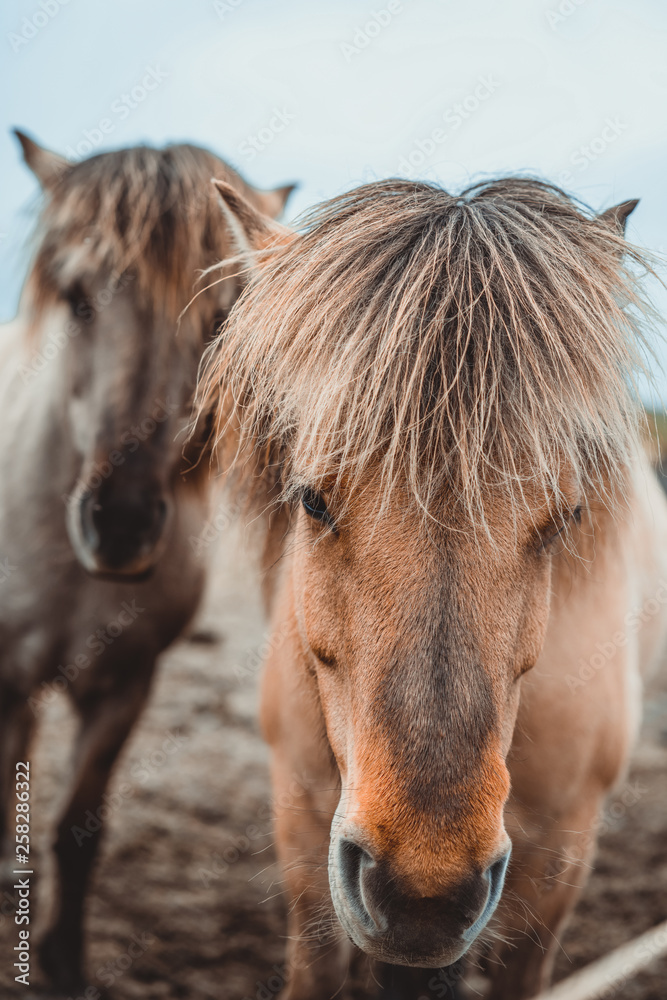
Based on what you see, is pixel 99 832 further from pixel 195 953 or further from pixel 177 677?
pixel 177 677

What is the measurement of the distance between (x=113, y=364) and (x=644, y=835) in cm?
366

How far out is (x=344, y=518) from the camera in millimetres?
1379

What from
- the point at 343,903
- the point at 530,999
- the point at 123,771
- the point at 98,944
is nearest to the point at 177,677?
the point at 123,771

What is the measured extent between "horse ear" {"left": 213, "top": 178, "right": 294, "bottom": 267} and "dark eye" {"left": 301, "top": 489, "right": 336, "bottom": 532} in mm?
661

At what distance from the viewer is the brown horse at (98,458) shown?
2.28 metres

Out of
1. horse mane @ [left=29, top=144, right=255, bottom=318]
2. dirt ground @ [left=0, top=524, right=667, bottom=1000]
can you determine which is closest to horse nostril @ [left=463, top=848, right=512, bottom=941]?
dirt ground @ [left=0, top=524, right=667, bottom=1000]

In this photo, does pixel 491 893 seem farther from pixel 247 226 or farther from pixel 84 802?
pixel 84 802

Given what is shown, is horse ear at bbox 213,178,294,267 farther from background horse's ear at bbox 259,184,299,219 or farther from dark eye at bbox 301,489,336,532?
background horse's ear at bbox 259,184,299,219

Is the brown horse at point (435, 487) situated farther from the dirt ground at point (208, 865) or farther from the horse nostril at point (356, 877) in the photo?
the dirt ground at point (208, 865)

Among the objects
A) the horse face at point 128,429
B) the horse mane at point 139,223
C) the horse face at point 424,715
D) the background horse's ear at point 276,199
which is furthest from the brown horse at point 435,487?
the background horse's ear at point 276,199

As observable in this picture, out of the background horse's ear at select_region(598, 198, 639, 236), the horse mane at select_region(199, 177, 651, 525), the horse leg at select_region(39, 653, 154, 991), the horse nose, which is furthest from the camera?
the horse leg at select_region(39, 653, 154, 991)

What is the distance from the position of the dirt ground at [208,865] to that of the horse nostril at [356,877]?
129 cm

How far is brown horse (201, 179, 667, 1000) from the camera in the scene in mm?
1165

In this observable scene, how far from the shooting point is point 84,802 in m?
2.94
